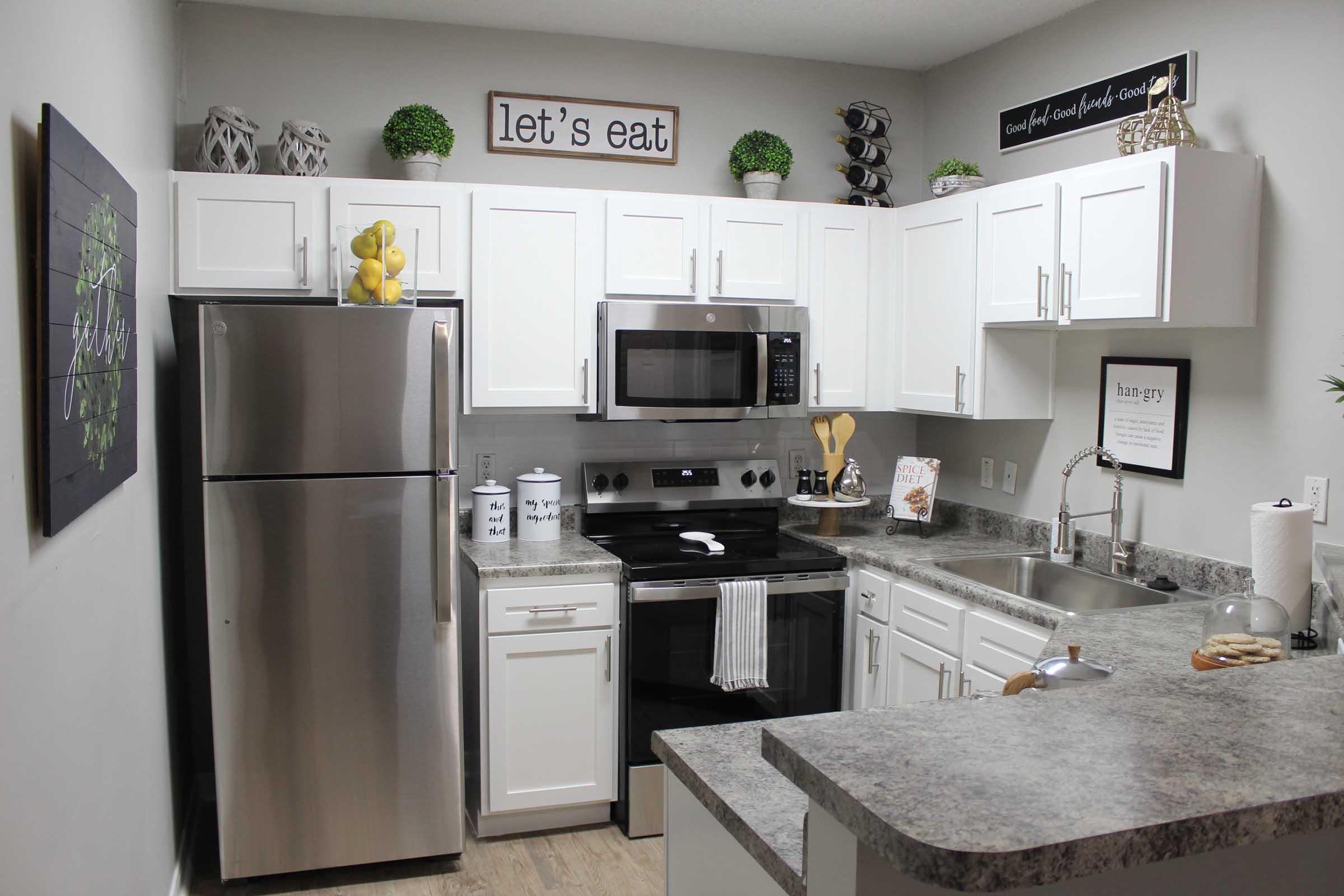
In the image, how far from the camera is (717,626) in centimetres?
323

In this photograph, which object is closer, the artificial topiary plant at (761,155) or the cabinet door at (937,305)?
the cabinet door at (937,305)

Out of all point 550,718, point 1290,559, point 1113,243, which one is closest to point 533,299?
point 550,718

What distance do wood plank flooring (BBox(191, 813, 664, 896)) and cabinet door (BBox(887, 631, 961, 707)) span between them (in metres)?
0.88

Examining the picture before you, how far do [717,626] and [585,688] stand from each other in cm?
45

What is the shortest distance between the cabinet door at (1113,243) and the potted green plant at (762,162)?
Answer: 3.53 ft

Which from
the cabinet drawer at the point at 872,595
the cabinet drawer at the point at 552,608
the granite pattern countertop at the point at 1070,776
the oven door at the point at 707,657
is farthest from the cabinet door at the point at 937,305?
the granite pattern countertop at the point at 1070,776

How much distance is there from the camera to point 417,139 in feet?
10.7

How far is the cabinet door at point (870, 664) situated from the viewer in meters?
3.29

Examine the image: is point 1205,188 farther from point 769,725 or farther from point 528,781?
point 528,781

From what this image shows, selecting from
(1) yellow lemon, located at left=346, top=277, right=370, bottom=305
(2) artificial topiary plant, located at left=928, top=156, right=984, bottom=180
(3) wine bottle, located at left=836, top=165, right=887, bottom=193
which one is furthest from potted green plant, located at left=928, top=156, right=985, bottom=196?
(1) yellow lemon, located at left=346, top=277, right=370, bottom=305

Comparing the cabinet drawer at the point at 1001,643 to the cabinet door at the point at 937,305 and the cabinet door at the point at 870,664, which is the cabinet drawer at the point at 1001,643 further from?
the cabinet door at the point at 937,305

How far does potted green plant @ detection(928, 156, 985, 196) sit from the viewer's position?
340 centimetres

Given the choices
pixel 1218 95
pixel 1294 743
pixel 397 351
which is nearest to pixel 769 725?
pixel 1294 743

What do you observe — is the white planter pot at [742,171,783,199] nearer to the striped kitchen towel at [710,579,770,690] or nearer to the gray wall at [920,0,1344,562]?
the gray wall at [920,0,1344,562]
